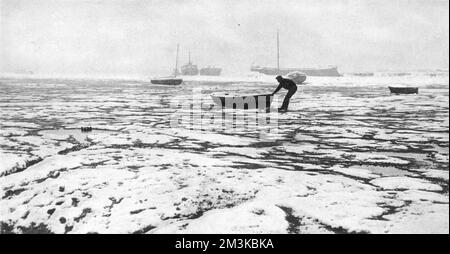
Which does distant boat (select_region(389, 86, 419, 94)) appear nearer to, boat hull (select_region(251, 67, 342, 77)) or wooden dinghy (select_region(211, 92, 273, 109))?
wooden dinghy (select_region(211, 92, 273, 109))

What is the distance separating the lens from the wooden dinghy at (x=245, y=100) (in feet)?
39.0

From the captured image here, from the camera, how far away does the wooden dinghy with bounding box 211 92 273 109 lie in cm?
1189

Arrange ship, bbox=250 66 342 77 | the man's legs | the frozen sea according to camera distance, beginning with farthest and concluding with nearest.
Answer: ship, bbox=250 66 342 77 < the man's legs < the frozen sea

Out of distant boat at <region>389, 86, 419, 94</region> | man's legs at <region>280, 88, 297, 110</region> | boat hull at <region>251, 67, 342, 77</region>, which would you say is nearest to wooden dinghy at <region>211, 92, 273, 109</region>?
man's legs at <region>280, 88, 297, 110</region>

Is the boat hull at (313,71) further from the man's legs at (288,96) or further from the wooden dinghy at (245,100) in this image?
the man's legs at (288,96)

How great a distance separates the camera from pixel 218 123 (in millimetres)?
9164

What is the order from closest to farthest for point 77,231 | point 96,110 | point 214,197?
point 77,231
point 214,197
point 96,110

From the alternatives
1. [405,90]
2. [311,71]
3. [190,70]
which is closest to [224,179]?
[405,90]

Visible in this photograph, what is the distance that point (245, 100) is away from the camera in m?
12.0

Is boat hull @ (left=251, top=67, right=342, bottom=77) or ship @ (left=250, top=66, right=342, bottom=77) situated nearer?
ship @ (left=250, top=66, right=342, bottom=77)

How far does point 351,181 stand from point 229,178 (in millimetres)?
1438

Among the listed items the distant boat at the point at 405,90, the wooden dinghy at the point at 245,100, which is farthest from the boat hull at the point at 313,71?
the wooden dinghy at the point at 245,100
